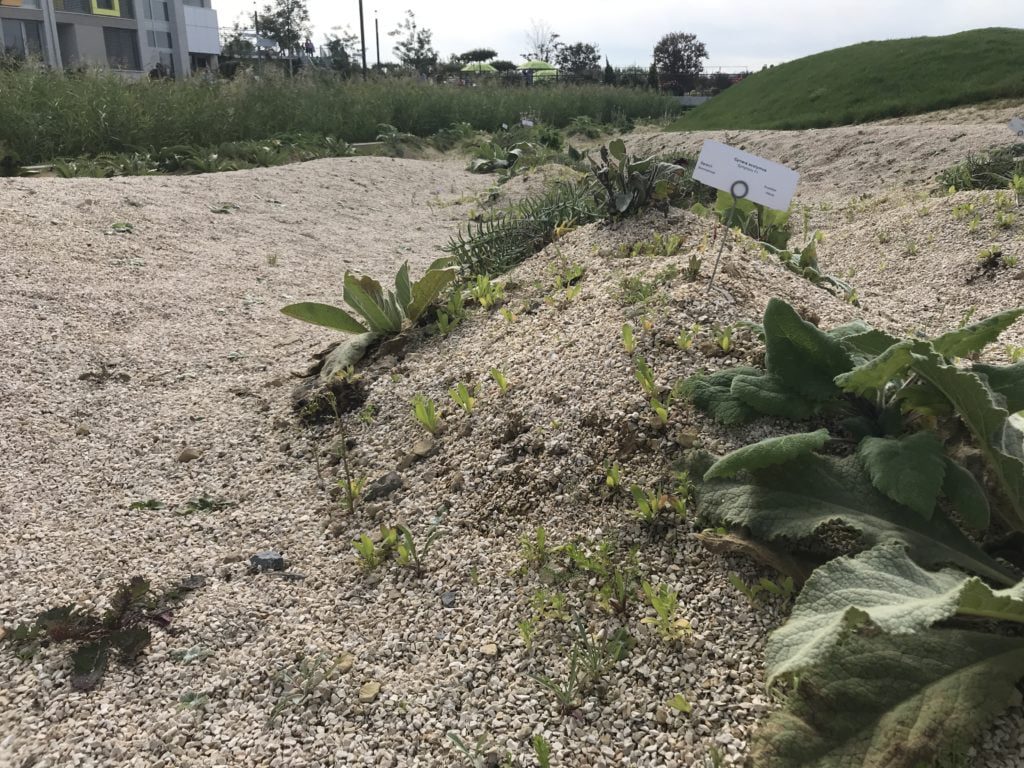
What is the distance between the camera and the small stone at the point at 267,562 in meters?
2.31

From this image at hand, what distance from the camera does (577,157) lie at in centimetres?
962

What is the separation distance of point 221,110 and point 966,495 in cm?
1127

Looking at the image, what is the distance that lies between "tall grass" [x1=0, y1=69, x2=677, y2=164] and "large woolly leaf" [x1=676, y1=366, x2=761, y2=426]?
27.3 feet

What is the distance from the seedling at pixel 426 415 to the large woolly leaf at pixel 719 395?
884mm

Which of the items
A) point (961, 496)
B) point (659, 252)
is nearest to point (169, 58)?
point (659, 252)

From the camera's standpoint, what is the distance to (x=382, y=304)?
3.56m

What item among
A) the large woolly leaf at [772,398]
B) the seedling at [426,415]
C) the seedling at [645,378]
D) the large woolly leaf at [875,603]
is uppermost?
the large woolly leaf at [772,398]

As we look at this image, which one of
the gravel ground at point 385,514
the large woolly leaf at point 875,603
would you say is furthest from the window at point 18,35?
the large woolly leaf at point 875,603

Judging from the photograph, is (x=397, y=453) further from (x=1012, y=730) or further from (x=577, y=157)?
(x=577, y=157)

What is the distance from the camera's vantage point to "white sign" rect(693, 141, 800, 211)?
2836mm

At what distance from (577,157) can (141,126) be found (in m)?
5.34

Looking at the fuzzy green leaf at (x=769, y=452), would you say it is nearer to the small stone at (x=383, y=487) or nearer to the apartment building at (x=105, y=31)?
the small stone at (x=383, y=487)

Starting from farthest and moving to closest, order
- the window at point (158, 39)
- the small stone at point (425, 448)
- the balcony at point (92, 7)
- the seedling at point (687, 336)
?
1. the window at point (158, 39)
2. the balcony at point (92, 7)
3. the small stone at point (425, 448)
4. the seedling at point (687, 336)

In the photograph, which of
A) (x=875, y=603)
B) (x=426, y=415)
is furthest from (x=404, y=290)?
(x=875, y=603)
